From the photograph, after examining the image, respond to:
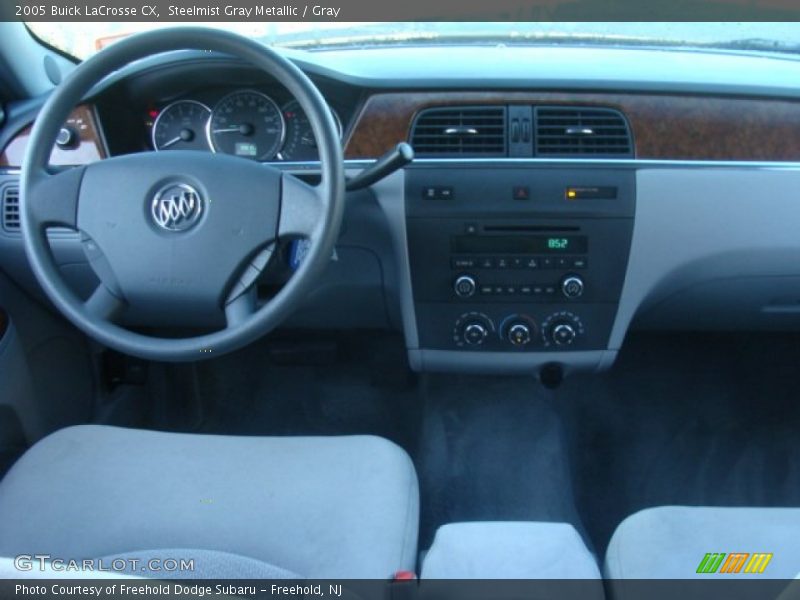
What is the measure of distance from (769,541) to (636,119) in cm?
105

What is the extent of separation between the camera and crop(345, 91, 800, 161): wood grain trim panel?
2.01 meters

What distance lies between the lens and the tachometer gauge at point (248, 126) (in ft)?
6.72

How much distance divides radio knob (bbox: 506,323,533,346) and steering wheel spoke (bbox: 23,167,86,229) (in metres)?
1.03

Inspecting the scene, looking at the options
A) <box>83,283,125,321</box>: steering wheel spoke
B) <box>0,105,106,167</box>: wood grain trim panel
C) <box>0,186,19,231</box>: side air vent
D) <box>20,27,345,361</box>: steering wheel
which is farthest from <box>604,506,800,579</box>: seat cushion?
<box>0,186,19,231</box>: side air vent

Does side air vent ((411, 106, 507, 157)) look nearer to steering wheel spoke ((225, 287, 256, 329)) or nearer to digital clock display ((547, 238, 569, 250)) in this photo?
digital clock display ((547, 238, 569, 250))

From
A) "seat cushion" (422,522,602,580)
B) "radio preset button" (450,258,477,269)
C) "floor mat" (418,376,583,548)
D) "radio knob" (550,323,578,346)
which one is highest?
"radio preset button" (450,258,477,269)

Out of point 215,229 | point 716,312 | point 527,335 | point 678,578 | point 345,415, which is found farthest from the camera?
point 345,415

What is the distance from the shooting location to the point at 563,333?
2.11 meters

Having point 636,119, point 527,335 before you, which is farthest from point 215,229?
point 636,119

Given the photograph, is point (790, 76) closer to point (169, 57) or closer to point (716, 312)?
point (716, 312)

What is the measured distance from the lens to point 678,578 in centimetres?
127

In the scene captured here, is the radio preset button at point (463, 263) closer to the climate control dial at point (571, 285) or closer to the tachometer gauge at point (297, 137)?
the climate control dial at point (571, 285)

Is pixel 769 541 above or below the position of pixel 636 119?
below

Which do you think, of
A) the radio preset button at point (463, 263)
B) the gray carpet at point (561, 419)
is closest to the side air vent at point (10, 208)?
the gray carpet at point (561, 419)
